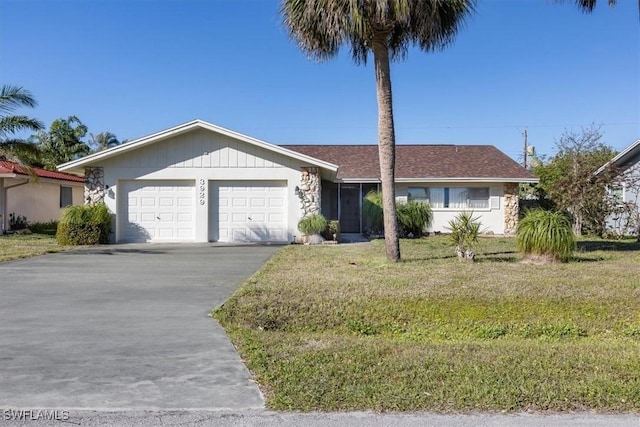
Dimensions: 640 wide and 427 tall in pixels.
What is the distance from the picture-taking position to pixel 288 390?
443 centimetres

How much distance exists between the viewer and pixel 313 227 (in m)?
18.5

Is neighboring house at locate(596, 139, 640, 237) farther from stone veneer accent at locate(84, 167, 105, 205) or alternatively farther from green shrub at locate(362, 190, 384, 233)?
stone veneer accent at locate(84, 167, 105, 205)

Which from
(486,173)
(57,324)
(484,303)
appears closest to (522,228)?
(484,303)

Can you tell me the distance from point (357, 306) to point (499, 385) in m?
3.64

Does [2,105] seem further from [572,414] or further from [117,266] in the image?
[572,414]

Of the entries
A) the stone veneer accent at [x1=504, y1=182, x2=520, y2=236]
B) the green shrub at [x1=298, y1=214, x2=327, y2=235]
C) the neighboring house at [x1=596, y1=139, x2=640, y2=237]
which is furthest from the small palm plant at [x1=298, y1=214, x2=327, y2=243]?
the neighboring house at [x1=596, y1=139, x2=640, y2=237]

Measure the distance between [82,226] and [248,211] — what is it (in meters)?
5.57

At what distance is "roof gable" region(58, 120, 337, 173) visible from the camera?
18453 mm

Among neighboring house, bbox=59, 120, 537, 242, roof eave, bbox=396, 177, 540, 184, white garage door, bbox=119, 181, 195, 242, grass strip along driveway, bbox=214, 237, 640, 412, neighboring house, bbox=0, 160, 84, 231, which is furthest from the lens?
neighboring house, bbox=0, 160, 84, 231

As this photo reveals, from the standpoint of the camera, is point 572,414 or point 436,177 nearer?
point 572,414

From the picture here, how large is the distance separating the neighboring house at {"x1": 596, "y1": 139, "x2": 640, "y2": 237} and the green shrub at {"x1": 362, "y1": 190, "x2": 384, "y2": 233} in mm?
8439

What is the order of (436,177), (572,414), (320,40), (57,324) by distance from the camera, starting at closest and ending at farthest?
(572,414), (57,324), (320,40), (436,177)

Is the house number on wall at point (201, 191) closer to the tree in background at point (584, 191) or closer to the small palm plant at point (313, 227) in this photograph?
the small palm plant at point (313, 227)

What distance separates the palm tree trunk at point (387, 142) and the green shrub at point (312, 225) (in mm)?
6106
